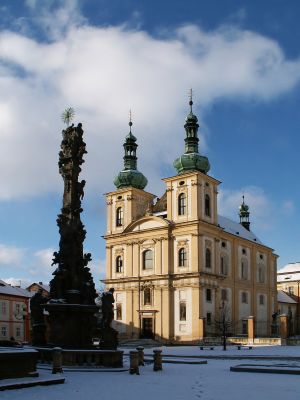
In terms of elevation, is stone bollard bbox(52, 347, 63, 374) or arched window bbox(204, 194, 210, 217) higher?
arched window bbox(204, 194, 210, 217)

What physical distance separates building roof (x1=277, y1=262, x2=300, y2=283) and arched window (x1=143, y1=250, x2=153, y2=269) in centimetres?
4117

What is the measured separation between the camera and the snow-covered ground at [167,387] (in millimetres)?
13123

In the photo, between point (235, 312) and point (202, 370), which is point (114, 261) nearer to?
point (235, 312)

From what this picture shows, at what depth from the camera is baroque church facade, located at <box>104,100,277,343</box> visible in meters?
55.0

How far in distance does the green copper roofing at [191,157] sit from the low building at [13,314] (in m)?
21.9

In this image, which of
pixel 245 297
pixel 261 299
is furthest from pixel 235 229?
pixel 261 299

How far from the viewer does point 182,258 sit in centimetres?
5609

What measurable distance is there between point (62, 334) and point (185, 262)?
117ft

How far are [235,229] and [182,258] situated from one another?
1396cm

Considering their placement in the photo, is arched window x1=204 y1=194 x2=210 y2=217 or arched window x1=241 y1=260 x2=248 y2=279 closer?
arched window x1=204 y1=194 x2=210 y2=217

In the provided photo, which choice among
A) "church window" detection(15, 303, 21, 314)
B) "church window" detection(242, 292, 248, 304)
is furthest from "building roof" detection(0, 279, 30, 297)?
"church window" detection(242, 292, 248, 304)

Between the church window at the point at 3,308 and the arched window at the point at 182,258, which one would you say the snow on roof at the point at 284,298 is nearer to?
the arched window at the point at 182,258

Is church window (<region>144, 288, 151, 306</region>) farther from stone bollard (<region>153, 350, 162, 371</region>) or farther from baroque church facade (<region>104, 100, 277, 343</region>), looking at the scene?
stone bollard (<region>153, 350, 162, 371</region>)

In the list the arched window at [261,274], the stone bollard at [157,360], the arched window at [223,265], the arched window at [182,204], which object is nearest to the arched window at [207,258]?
the arched window at [223,265]
